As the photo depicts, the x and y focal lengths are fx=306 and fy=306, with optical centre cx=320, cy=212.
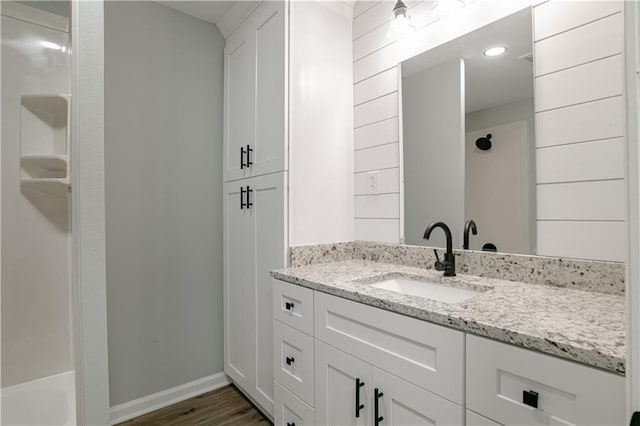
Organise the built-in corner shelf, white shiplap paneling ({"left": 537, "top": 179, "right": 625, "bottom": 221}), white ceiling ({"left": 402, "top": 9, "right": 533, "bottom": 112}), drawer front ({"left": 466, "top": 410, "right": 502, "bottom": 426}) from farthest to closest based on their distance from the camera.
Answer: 1. the built-in corner shelf
2. white ceiling ({"left": 402, "top": 9, "right": 533, "bottom": 112})
3. white shiplap paneling ({"left": 537, "top": 179, "right": 625, "bottom": 221})
4. drawer front ({"left": 466, "top": 410, "right": 502, "bottom": 426})

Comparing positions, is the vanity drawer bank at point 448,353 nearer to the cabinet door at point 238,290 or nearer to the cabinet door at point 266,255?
the cabinet door at point 266,255

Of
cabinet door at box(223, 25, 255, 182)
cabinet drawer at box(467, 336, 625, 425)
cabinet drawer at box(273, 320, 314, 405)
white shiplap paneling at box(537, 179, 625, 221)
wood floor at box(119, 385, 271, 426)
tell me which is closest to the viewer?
cabinet drawer at box(467, 336, 625, 425)

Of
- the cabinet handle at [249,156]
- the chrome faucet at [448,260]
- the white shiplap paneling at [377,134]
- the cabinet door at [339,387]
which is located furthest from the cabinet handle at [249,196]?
the chrome faucet at [448,260]

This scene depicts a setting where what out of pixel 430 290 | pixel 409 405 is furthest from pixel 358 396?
pixel 430 290

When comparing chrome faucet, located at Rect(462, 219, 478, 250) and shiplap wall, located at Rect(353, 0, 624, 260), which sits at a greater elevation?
shiplap wall, located at Rect(353, 0, 624, 260)

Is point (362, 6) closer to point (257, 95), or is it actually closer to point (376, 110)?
point (376, 110)

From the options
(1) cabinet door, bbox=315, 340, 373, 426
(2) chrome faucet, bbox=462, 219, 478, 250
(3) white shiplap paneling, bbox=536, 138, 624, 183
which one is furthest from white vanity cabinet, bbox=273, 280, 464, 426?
(3) white shiplap paneling, bbox=536, 138, 624, 183

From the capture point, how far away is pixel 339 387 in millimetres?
1160

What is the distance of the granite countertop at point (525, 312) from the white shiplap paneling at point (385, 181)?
0.52 metres

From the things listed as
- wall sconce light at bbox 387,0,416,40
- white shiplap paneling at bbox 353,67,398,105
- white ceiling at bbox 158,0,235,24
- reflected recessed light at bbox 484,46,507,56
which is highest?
white ceiling at bbox 158,0,235,24

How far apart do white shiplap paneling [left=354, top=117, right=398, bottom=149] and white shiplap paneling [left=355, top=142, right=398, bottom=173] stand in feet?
0.10

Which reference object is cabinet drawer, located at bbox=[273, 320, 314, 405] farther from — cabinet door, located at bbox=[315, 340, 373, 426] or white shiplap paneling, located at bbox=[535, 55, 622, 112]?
white shiplap paneling, located at bbox=[535, 55, 622, 112]

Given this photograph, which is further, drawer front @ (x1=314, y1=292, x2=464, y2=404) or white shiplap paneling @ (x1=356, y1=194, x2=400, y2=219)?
white shiplap paneling @ (x1=356, y1=194, x2=400, y2=219)

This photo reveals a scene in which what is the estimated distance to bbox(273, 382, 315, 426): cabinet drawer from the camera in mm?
1312
